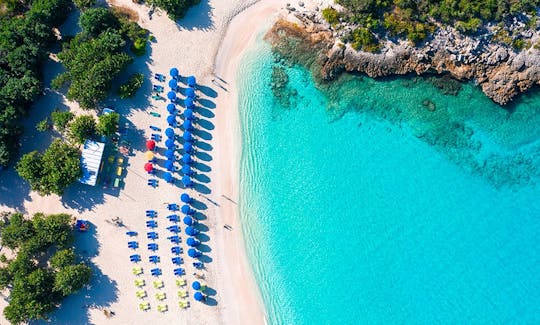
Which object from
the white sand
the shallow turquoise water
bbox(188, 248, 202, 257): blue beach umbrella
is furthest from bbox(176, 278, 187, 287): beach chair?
the shallow turquoise water

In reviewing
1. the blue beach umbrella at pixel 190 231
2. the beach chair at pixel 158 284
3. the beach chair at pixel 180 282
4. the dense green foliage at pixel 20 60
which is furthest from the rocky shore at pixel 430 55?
the beach chair at pixel 158 284

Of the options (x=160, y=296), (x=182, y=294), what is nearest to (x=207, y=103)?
(x=182, y=294)

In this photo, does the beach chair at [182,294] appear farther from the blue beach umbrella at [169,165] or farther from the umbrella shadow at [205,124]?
the umbrella shadow at [205,124]

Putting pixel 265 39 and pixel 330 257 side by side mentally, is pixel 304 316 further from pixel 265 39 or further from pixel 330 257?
pixel 265 39

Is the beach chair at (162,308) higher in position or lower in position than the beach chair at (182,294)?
lower

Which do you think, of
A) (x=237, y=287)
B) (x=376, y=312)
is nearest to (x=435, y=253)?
(x=376, y=312)

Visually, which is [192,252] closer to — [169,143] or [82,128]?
[169,143]
